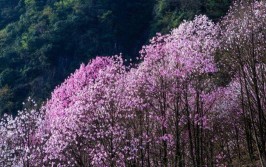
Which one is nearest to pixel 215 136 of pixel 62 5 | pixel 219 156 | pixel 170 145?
pixel 219 156

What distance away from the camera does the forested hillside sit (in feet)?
156

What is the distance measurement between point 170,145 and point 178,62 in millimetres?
4213

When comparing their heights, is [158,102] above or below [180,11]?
below

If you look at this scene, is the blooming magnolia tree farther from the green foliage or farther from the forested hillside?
the forested hillside

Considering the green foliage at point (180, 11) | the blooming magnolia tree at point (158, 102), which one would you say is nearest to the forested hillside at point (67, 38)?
the green foliage at point (180, 11)

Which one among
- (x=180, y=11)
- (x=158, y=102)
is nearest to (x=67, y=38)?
(x=180, y=11)

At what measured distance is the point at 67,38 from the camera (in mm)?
50406

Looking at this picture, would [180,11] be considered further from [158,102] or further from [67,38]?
[158,102]

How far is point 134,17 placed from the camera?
169 ft

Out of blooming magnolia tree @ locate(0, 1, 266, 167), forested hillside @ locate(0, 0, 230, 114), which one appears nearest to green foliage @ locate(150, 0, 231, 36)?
forested hillside @ locate(0, 0, 230, 114)

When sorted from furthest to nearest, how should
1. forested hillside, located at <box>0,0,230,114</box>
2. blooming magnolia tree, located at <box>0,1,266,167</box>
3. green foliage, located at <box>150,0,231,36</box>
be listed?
forested hillside, located at <box>0,0,230,114</box> < green foliage, located at <box>150,0,231,36</box> < blooming magnolia tree, located at <box>0,1,266,167</box>

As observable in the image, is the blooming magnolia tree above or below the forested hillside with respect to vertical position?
Answer: below

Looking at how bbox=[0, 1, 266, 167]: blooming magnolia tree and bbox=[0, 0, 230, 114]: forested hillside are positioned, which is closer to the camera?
bbox=[0, 1, 266, 167]: blooming magnolia tree

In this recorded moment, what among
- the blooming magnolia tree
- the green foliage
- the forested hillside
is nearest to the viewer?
the blooming magnolia tree
